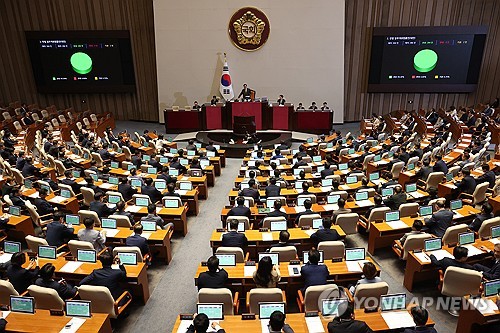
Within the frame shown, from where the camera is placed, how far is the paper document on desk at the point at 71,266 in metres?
6.02

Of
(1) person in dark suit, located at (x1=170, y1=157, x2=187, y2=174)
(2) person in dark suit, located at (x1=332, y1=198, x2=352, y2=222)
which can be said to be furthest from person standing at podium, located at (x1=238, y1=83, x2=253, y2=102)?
(2) person in dark suit, located at (x1=332, y1=198, x2=352, y2=222)

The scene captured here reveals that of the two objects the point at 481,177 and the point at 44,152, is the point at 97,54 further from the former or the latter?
the point at 481,177

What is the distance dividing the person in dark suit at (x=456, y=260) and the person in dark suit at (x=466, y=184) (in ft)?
12.3

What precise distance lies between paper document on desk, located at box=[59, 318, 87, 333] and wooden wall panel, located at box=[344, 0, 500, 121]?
17402 millimetres

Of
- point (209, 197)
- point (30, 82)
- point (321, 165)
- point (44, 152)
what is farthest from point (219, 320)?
point (30, 82)

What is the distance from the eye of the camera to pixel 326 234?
665 centimetres

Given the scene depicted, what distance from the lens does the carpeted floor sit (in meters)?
5.96

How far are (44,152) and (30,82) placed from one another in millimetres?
10835

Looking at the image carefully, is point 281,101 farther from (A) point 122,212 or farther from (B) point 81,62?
(A) point 122,212

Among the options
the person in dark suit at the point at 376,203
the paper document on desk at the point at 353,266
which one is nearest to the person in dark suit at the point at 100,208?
the paper document on desk at the point at 353,266

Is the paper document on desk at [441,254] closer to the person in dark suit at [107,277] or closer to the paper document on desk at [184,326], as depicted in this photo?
the paper document on desk at [184,326]

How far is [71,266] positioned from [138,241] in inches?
43.3

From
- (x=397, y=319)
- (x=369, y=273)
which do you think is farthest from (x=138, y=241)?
(x=397, y=319)

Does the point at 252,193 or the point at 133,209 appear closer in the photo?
the point at 133,209
